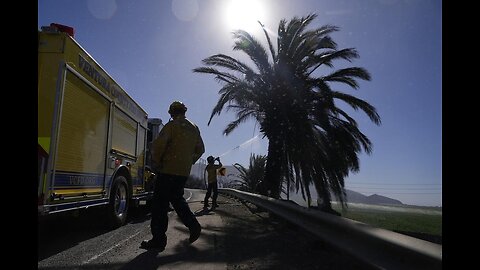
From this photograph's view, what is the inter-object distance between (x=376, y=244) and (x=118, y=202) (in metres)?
5.75

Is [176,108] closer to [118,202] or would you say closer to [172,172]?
[172,172]

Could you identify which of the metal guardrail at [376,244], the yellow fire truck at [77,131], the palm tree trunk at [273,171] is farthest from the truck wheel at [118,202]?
the palm tree trunk at [273,171]

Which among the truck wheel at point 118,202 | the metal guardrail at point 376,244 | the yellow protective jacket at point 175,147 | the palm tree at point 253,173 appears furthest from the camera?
the palm tree at point 253,173

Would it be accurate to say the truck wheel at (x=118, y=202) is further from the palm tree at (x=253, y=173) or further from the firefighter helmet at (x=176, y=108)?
the palm tree at (x=253, y=173)

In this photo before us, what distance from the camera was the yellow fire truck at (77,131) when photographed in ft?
17.0

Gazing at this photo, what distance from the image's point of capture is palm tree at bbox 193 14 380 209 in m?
15.0

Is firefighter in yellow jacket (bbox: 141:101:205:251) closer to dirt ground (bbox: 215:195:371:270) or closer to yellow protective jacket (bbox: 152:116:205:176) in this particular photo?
yellow protective jacket (bbox: 152:116:205:176)

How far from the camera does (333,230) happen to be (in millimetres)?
4156

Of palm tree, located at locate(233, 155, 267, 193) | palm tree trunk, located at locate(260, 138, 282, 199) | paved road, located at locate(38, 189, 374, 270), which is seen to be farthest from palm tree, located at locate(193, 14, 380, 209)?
palm tree, located at locate(233, 155, 267, 193)

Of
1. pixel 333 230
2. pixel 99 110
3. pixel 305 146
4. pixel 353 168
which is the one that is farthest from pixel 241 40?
pixel 333 230

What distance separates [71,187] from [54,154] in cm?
75
